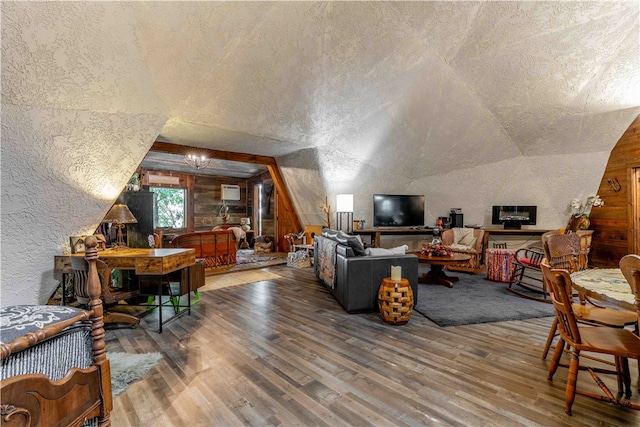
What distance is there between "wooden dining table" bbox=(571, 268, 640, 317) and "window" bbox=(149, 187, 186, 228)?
9111 millimetres

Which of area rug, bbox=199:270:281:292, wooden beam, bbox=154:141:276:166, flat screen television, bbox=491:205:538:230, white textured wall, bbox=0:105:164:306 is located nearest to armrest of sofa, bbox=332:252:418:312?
area rug, bbox=199:270:281:292

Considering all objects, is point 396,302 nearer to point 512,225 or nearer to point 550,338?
point 550,338

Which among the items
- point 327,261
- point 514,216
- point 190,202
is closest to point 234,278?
point 327,261

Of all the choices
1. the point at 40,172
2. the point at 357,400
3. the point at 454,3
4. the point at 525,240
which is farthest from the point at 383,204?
the point at 40,172

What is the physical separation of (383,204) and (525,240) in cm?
342

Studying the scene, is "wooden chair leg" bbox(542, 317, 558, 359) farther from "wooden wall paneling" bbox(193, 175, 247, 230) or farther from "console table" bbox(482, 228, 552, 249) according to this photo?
"wooden wall paneling" bbox(193, 175, 247, 230)

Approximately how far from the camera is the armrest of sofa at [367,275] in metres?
3.33

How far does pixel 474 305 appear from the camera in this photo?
3617 mm

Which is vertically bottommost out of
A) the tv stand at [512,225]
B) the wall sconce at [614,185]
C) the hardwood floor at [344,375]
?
the hardwood floor at [344,375]

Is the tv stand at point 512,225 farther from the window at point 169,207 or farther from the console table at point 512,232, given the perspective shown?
the window at point 169,207

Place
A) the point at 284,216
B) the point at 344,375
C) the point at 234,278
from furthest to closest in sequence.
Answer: the point at 284,216 → the point at 234,278 → the point at 344,375

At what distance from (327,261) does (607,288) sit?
2.96 meters

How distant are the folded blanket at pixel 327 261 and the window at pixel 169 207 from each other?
5.84 m

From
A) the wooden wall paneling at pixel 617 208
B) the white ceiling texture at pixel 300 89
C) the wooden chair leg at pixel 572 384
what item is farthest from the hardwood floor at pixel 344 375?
the wooden wall paneling at pixel 617 208
